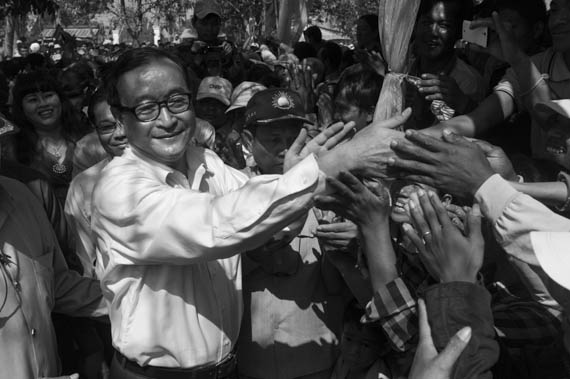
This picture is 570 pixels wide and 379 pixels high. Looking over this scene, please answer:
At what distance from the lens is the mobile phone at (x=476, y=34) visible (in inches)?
127

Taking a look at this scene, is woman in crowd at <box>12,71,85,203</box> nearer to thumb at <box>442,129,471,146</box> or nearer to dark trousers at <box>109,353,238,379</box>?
dark trousers at <box>109,353,238,379</box>

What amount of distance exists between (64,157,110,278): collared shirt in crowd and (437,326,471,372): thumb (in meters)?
1.97

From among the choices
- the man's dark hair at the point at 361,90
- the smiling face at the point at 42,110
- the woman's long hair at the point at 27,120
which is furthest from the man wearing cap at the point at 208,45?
the man's dark hair at the point at 361,90

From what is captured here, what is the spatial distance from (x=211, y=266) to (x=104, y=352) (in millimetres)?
1013

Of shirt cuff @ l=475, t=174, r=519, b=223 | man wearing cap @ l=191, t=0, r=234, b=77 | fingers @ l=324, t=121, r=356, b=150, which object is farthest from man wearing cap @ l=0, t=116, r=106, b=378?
man wearing cap @ l=191, t=0, r=234, b=77

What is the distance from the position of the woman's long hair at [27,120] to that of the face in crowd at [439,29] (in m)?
2.41

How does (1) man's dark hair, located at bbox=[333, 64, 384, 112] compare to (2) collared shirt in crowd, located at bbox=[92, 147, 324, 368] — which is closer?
(2) collared shirt in crowd, located at bbox=[92, 147, 324, 368]

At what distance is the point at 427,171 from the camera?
1986mm

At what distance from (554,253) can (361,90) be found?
1.68 metres

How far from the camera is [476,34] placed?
326cm

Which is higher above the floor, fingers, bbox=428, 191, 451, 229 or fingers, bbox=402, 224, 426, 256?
fingers, bbox=428, 191, 451, 229

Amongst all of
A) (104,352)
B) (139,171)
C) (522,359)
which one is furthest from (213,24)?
(522,359)

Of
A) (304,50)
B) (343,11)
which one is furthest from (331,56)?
(343,11)

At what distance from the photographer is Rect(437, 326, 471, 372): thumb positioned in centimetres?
161
